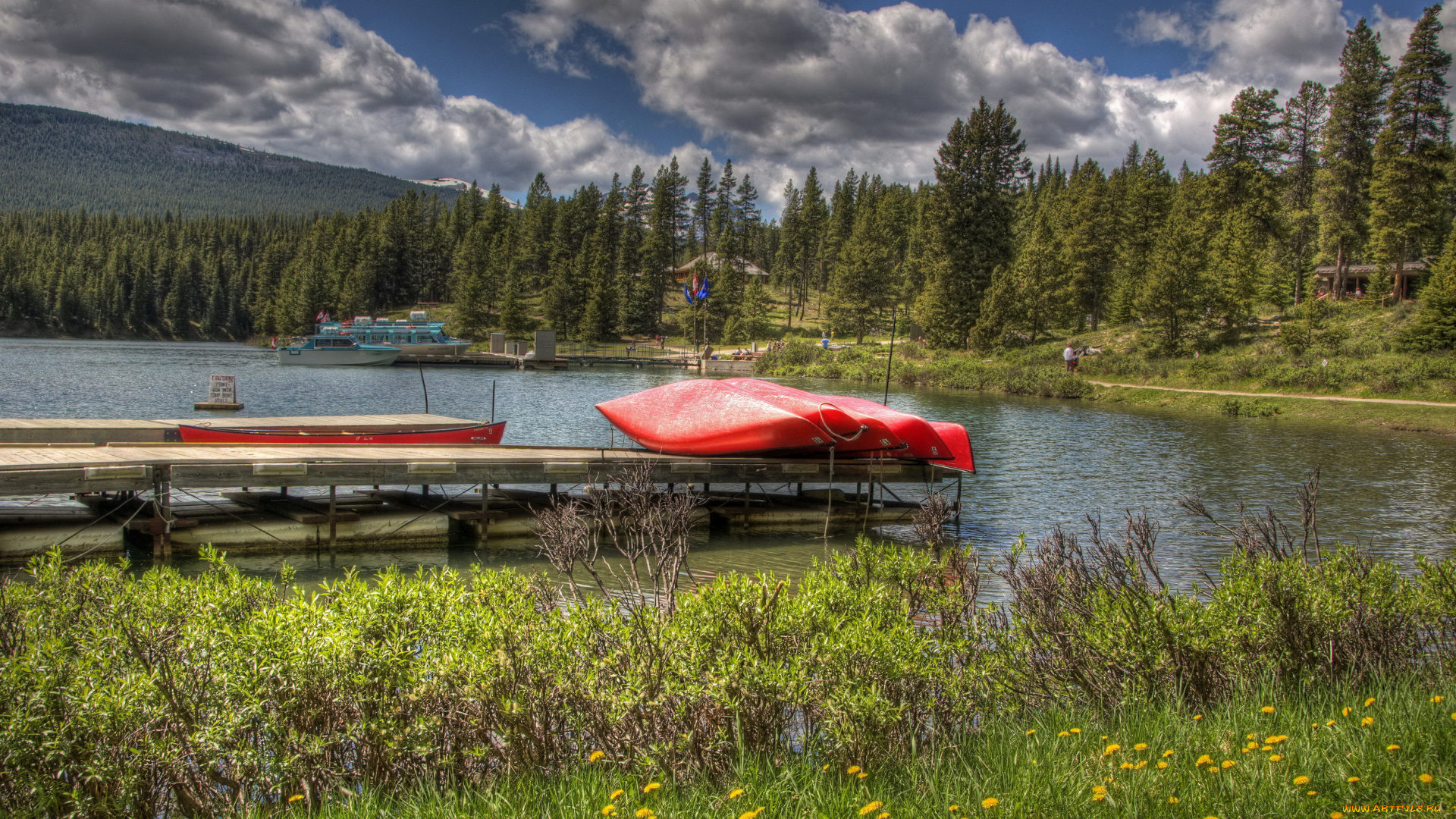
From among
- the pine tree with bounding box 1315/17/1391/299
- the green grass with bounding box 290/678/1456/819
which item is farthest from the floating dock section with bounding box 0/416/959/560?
the pine tree with bounding box 1315/17/1391/299

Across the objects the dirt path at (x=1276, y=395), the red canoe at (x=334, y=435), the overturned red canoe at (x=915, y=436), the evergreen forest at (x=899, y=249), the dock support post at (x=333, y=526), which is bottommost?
the dock support post at (x=333, y=526)

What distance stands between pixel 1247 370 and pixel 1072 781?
173 feet

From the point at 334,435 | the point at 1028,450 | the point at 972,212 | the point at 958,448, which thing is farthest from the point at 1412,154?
the point at 334,435

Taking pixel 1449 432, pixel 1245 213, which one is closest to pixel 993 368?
pixel 1245 213

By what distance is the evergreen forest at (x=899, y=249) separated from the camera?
183ft

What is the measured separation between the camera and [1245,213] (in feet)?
202

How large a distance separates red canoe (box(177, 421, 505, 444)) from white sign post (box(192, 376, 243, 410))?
60.1 feet

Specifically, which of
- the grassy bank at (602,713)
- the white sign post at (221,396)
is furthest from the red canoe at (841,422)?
the white sign post at (221,396)

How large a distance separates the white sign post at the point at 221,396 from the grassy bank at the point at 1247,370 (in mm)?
42145

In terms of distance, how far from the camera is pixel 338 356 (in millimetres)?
74688

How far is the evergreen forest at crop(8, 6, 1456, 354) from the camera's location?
5584 centimetres

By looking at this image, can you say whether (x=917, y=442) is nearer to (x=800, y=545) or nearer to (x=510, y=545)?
(x=800, y=545)

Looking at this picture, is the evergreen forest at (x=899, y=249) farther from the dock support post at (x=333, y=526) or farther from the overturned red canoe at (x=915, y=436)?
the dock support post at (x=333, y=526)

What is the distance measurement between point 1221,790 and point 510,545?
41.1ft
